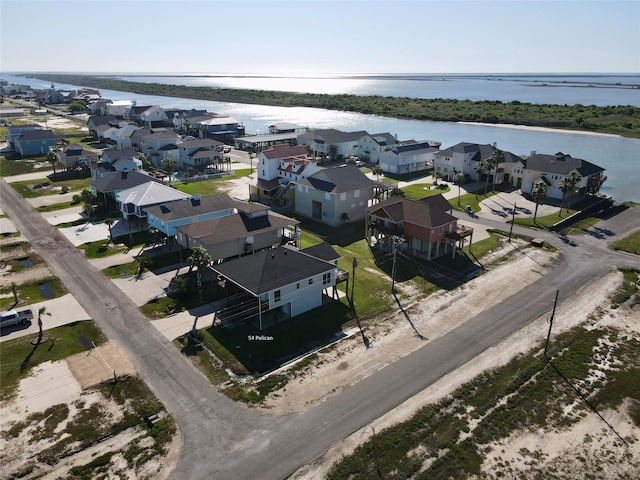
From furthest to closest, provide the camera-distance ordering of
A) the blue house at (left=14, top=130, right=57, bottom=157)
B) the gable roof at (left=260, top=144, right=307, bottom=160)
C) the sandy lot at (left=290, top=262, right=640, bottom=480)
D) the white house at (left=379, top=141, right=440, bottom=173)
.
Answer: the blue house at (left=14, top=130, right=57, bottom=157) → the white house at (left=379, top=141, right=440, bottom=173) → the gable roof at (left=260, top=144, right=307, bottom=160) → the sandy lot at (left=290, top=262, right=640, bottom=480)

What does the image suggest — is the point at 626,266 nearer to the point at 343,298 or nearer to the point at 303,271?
the point at 343,298

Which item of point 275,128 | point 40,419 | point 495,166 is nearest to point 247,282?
point 40,419

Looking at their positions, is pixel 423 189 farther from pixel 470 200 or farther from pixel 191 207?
pixel 191 207

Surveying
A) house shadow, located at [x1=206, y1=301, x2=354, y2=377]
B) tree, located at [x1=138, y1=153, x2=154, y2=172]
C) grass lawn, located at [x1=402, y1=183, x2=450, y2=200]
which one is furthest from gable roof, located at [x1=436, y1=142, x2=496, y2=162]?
tree, located at [x1=138, y1=153, x2=154, y2=172]

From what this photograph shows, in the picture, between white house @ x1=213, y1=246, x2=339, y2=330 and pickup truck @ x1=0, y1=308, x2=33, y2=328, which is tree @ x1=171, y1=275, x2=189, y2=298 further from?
pickup truck @ x1=0, y1=308, x2=33, y2=328

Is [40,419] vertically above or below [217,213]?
below

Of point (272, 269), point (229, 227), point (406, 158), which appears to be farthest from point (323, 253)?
point (406, 158)

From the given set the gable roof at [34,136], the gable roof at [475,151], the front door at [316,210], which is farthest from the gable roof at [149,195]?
the gable roof at [34,136]
